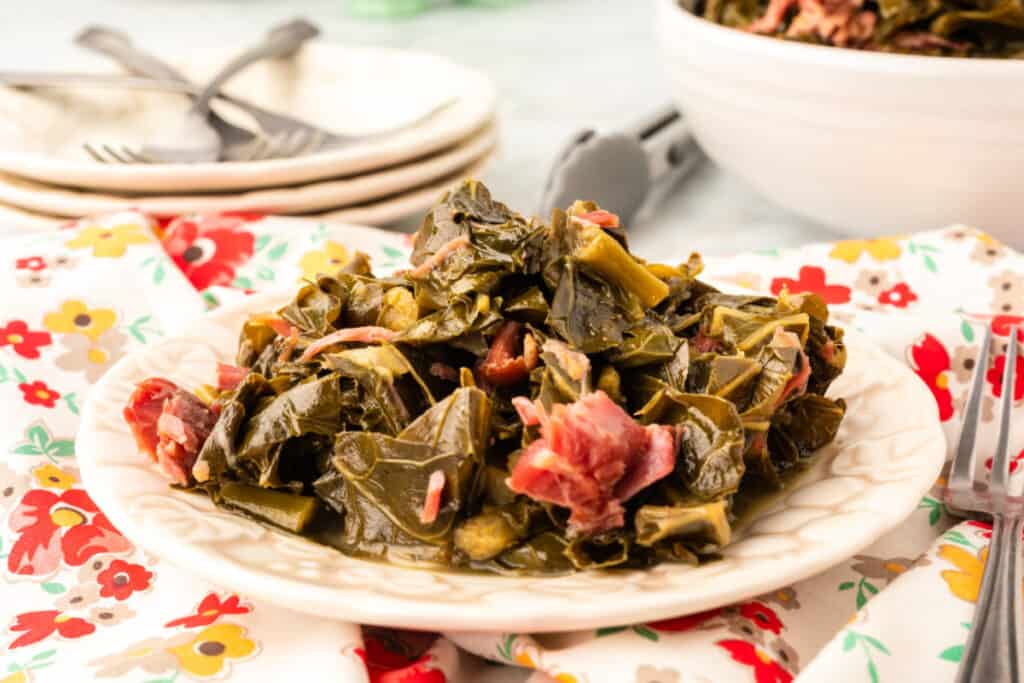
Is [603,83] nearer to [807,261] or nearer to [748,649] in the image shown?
[807,261]

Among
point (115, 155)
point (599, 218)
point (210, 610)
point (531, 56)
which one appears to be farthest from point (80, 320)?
point (531, 56)

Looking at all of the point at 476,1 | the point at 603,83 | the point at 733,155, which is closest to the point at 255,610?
the point at 733,155

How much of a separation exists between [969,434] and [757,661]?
873mm

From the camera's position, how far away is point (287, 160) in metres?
3.62

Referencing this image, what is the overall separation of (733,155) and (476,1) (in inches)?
178

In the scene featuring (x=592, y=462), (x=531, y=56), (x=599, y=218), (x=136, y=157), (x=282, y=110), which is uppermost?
(x=599, y=218)

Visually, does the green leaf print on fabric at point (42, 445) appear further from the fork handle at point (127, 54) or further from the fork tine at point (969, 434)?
the fork handle at point (127, 54)

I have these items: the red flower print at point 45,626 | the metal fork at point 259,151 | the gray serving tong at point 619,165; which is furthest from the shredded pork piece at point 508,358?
the metal fork at point 259,151

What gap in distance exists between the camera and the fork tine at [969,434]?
2.36m

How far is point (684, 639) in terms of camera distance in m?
1.90

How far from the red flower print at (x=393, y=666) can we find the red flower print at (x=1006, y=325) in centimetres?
160

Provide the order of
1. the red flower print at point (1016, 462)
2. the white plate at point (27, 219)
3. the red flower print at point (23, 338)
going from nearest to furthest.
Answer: the red flower print at point (1016, 462) → the red flower print at point (23, 338) → the white plate at point (27, 219)

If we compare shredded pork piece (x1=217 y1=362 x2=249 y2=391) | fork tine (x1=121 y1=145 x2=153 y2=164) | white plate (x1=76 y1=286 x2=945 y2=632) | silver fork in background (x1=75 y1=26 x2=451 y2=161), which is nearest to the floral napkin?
white plate (x1=76 y1=286 x2=945 y2=632)

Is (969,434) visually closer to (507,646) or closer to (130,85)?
(507,646)
